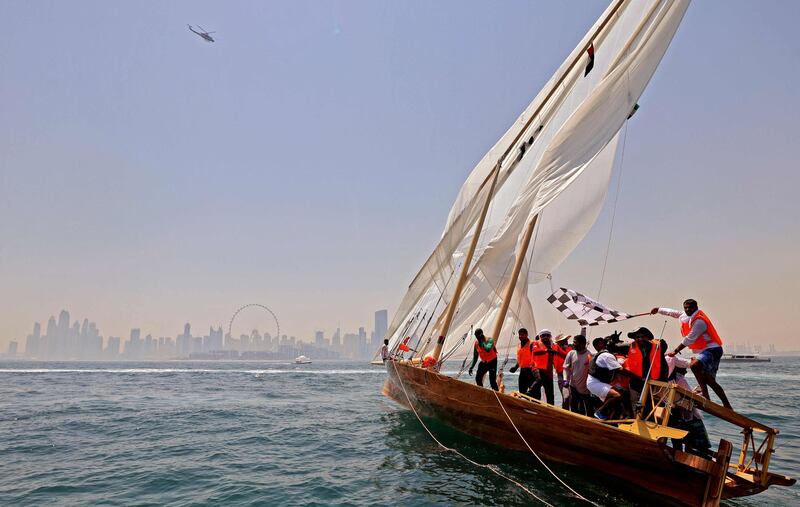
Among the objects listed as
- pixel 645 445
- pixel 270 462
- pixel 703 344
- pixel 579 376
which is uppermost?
pixel 703 344

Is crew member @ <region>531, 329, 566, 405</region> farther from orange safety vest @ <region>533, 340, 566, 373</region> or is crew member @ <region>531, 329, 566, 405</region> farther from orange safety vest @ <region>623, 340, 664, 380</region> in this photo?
orange safety vest @ <region>623, 340, 664, 380</region>

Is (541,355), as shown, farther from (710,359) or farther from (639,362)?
(710,359)

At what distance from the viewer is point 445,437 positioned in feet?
46.1

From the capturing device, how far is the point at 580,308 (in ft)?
46.4

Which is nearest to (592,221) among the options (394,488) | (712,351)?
(712,351)

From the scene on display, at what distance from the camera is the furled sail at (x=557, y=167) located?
37.7 feet

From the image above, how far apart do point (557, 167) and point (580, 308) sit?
15.1ft

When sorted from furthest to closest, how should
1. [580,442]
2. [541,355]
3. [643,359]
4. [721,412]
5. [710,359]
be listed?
[541,355], [643,359], [580,442], [710,359], [721,412]

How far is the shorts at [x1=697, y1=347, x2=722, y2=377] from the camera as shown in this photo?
28.3 ft

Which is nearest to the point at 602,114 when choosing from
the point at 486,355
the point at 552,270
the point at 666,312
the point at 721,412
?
the point at 666,312

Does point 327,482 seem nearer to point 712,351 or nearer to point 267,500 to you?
point 267,500

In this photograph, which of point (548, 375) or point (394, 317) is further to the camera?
point (394, 317)

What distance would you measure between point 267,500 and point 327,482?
4.99 feet

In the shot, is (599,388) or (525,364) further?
(525,364)
